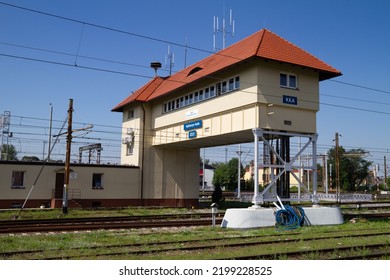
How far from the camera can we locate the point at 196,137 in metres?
26.2

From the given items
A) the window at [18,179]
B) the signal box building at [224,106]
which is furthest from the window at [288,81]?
the window at [18,179]

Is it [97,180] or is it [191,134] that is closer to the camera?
[191,134]

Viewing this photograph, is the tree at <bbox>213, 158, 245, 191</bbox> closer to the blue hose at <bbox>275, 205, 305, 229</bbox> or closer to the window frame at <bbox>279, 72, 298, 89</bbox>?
the window frame at <bbox>279, 72, 298, 89</bbox>

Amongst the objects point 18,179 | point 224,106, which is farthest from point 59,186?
point 224,106

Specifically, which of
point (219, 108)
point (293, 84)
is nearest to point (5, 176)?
point (219, 108)

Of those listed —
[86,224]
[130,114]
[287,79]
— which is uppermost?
[130,114]

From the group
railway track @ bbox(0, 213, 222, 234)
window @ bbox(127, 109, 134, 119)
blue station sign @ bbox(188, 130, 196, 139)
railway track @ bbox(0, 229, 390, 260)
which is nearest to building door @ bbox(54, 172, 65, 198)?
window @ bbox(127, 109, 134, 119)

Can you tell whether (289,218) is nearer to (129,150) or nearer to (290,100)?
(290,100)

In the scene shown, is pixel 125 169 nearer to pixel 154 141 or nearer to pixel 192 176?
pixel 154 141

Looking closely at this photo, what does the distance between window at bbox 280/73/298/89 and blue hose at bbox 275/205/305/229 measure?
694 cm

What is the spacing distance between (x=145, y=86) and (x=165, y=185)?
953 cm

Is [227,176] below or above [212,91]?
below

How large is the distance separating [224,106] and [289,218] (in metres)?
7.72

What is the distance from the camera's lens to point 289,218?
18.8 meters
